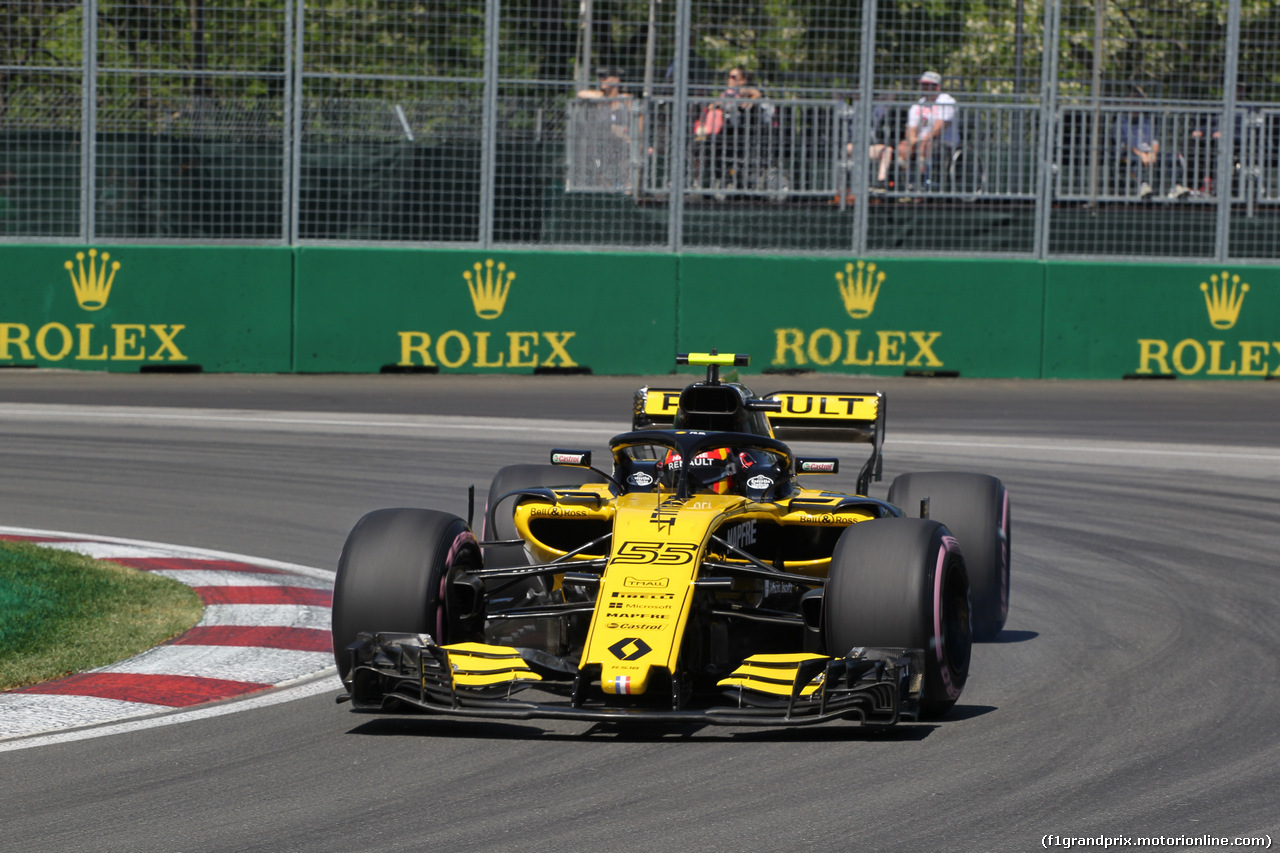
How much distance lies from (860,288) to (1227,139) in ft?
14.4

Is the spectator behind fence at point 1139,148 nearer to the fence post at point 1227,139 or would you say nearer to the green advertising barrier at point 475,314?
the fence post at point 1227,139

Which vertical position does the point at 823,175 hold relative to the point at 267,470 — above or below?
above

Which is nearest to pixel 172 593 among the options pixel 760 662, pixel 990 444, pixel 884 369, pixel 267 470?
pixel 760 662

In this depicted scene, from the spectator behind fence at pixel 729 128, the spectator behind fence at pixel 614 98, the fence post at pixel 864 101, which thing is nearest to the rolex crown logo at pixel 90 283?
the spectator behind fence at pixel 614 98

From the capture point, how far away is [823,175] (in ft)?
63.0

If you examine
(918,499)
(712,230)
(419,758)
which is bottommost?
(419,758)

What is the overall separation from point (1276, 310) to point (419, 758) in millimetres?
15219

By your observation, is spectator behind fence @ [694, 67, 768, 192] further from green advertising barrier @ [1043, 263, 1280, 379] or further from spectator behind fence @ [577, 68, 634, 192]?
green advertising barrier @ [1043, 263, 1280, 379]

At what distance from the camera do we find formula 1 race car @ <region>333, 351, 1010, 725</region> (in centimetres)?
584

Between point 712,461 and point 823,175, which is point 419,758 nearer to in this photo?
point 712,461

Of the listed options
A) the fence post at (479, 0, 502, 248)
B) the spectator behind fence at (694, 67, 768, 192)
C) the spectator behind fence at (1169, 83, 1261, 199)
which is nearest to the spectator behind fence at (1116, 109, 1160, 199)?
the spectator behind fence at (1169, 83, 1261, 199)

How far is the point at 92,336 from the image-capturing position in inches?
708

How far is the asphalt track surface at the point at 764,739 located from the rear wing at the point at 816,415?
1096 millimetres

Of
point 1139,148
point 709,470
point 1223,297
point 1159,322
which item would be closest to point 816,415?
point 709,470
